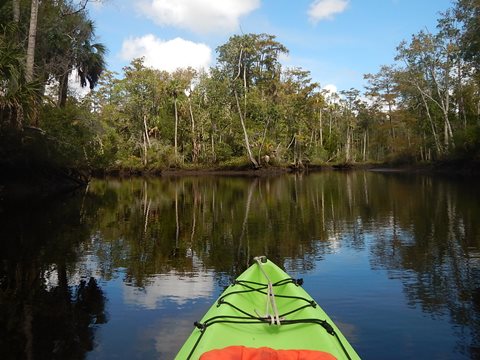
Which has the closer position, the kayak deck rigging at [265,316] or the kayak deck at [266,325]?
the kayak deck at [266,325]

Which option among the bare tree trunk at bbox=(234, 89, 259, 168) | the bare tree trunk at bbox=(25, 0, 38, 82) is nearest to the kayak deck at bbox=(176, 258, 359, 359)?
the bare tree trunk at bbox=(25, 0, 38, 82)

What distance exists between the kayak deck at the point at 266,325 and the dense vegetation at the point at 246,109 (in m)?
20.2

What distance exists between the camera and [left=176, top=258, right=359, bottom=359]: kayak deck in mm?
3518

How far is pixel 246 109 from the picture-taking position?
5216 centimetres

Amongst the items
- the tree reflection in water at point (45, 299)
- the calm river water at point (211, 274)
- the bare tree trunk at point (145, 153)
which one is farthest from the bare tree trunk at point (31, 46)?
the bare tree trunk at point (145, 153)

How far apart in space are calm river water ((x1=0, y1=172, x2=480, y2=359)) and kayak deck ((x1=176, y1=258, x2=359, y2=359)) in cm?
89

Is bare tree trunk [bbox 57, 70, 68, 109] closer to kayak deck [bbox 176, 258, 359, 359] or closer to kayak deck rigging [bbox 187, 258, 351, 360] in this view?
kayak deck rigging [bbox 187, 258, 351, 360]

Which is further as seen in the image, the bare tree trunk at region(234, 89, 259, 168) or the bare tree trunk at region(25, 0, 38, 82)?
the bare tree trunk at region(234, 89, 259, 168)

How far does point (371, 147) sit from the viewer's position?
79.2 m

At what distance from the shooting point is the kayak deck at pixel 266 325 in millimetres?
3518

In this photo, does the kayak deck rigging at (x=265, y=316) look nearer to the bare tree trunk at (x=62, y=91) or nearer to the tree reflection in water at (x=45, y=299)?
the tree reflection in water at (x=45, y=299)

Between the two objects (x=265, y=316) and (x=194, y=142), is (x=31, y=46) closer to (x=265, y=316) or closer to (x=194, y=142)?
(x=265, y=316)

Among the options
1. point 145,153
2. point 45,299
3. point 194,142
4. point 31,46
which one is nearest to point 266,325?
point 45,299

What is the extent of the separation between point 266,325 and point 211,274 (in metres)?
4.01
